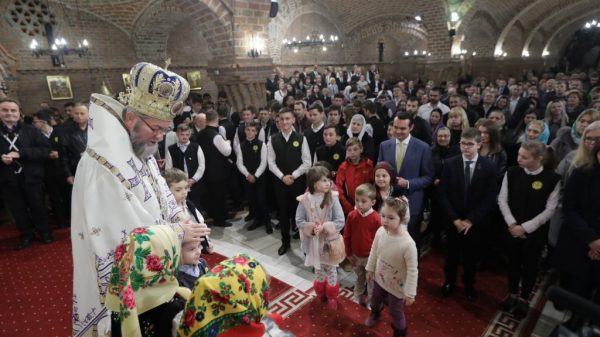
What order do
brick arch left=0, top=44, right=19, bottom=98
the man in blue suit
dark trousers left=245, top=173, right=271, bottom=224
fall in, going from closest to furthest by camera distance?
the man in blue suit
dark trousers left=245, top=173, right=271, bottom=224
brick arch left=0, top=44, right=19, bottom=98

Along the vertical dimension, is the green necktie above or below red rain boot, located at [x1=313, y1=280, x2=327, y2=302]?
above

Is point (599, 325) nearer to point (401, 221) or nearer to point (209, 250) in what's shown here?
point (401, 221)

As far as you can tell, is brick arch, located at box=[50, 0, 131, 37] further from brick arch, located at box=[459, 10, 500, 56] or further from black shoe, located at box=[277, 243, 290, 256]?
brick arch, located at box=[459, 10, 500, 56]

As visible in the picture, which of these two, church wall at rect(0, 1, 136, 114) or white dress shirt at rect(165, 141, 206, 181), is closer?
white dress shirt at rect(165, 141, 206, 181)

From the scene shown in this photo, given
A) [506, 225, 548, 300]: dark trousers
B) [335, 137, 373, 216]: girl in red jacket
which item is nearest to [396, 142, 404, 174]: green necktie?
[335, 137, 373, 216]: girl in red jacket

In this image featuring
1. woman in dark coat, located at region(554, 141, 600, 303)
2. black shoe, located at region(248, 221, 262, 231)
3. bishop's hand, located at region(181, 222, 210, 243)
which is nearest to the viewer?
bishop's hand, located at region(181, 222, 210, 243)

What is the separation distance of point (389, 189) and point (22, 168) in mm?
4755

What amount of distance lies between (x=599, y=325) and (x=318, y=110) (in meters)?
4.51

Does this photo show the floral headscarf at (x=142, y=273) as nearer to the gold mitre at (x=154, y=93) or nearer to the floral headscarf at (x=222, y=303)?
the floral headscarf at (x=222, y=303)

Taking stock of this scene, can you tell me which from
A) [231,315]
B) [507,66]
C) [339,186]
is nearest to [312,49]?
[507,66]

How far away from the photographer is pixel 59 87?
1088 centimetres

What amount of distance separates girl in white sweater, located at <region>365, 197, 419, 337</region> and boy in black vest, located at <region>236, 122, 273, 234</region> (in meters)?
2.60

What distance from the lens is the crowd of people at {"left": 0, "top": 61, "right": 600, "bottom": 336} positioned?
280cm

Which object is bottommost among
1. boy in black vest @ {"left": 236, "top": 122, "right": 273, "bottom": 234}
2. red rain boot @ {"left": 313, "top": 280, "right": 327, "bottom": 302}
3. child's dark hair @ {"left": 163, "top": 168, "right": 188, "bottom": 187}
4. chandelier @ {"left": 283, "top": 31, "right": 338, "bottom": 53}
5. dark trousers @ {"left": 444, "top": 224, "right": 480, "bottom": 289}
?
red rain boot @ {"left": 313, "top": 280, "right": 327, "bottom": 302}
